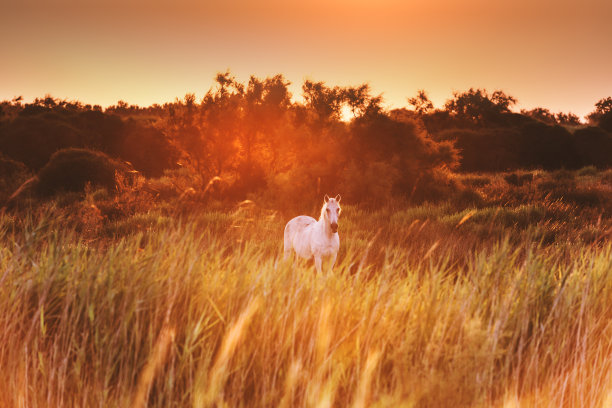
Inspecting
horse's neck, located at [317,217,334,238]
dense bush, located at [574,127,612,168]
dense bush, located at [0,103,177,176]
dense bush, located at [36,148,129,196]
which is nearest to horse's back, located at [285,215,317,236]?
horse's neck, located at [317,217,334,238]

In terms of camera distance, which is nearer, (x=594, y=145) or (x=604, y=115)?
(x=594, y=145)

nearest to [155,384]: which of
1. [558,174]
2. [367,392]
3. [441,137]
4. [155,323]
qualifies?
[155,323]

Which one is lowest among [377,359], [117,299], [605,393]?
[605,393]

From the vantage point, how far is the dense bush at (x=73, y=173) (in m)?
19.6

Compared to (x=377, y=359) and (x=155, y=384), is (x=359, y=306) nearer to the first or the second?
(x=377, y=359)

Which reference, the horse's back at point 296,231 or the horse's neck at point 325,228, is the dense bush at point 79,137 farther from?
the horse's neck at point 325,228

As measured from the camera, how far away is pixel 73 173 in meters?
20.0

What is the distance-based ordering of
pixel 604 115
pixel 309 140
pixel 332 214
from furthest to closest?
pixel 604 115
pixel 309 140
pixel 332 214

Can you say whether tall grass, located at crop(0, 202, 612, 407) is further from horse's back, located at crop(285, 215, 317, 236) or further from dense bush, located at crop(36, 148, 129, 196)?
dense bush, located at crop(36, 148, 129, 196)

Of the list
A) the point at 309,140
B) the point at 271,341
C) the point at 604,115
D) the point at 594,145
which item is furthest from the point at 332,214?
the point at 604,115

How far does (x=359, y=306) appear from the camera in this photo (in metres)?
3.19

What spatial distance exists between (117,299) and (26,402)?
75cm

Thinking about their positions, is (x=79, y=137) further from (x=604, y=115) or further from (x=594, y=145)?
(x=604, y=115)

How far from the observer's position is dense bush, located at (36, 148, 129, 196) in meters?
19.6
